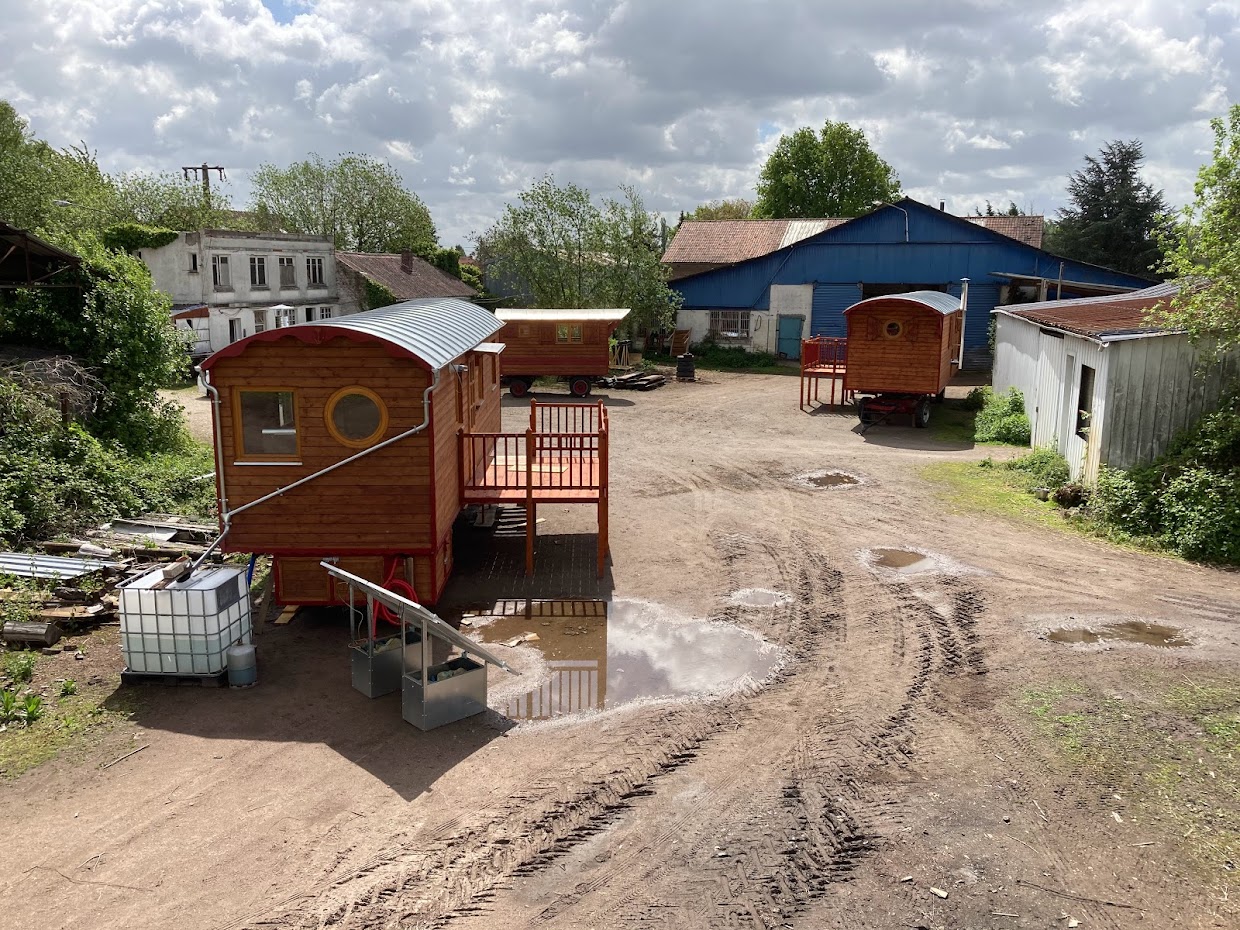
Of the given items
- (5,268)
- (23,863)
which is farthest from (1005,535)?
(5,268)

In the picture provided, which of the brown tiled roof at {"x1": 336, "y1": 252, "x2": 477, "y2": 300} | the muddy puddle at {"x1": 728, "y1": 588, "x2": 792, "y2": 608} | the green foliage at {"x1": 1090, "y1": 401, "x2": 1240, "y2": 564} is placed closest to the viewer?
the muddy puddle at {"x1": 728, "y1": 588, "x2": 792, "y2": 608}

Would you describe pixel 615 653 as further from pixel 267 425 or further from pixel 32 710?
pixel 32 710

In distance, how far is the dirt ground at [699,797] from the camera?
5.81m

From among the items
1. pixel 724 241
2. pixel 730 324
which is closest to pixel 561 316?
pixel 730 324

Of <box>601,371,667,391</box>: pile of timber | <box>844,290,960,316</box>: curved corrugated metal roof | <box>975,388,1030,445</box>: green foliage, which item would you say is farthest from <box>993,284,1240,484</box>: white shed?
<box>601,371,667,391</box>: pile of timber

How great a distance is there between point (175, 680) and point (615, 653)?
14.1 feet

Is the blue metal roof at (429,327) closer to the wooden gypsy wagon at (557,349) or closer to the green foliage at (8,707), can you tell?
the green foliage at (8,707)

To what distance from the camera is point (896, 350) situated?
22859 millimetres

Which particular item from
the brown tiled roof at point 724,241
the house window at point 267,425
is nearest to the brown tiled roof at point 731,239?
the brown tiled roof at point 724,241

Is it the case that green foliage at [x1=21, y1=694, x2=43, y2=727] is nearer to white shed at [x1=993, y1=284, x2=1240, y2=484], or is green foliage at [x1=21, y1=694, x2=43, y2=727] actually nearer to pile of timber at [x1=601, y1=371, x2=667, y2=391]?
white shed at [x1=993, y1=284, x2=1240, y2=484]

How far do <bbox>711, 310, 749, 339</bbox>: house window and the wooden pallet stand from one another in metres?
30.4

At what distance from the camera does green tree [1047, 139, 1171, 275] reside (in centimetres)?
4428

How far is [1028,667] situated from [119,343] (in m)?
16.2

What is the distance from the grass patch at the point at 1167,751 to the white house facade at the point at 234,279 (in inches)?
1044
